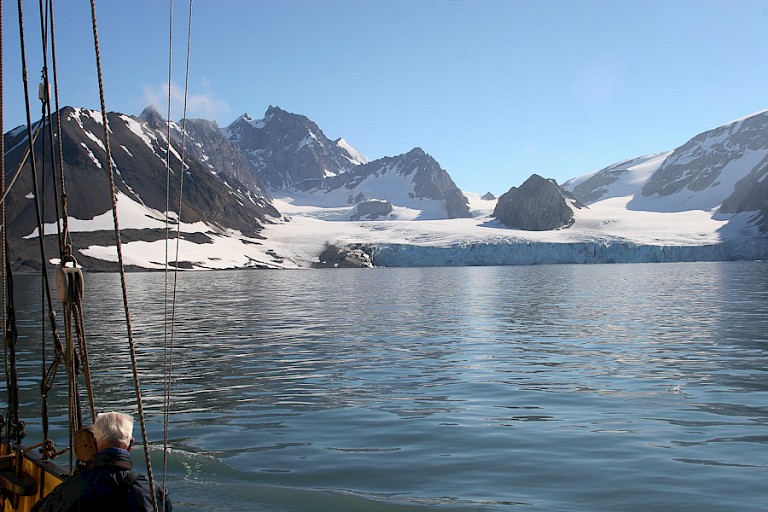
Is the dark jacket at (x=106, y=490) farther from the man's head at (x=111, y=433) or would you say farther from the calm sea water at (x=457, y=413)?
the calm sea water at (x=457, y=413)


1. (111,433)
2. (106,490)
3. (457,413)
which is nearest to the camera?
(106,490)

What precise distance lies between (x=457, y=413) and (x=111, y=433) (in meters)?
10.4

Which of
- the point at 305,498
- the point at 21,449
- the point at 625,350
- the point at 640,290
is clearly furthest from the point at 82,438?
the point at 640,290

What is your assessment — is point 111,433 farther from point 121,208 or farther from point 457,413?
point 121,208

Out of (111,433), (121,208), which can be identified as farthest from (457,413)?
(121,208)

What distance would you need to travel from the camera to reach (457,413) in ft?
49.0

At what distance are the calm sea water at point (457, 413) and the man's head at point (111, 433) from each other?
4762 millimetres

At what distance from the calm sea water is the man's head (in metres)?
4.76

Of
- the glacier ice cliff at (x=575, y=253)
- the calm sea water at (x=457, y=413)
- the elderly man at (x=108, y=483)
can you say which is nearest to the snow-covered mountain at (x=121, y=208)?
the glacier ice cliff at (x=575, y=253)

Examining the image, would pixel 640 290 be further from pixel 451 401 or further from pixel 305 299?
pixel 451 401

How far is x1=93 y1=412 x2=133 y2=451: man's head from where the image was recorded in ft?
17.6

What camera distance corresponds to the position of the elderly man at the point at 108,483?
17.3 feet

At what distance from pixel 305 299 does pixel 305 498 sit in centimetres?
4376

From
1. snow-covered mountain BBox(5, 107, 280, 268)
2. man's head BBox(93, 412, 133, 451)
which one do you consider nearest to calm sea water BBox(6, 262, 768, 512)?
man's head BBox(93, 412, 133, 451)
